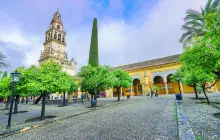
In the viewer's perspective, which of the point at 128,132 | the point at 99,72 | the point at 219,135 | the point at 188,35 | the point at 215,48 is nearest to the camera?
the point at 219,135

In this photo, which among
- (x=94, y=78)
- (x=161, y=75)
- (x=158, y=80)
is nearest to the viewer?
(x=94, y=78)

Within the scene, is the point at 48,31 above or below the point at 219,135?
above

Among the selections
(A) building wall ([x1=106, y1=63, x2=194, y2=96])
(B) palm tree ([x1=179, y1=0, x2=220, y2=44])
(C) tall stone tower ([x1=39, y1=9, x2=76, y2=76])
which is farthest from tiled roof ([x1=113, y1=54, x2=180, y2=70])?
(C) tall stone tower ([x1=39, y1=9, x2=76, y2=76])

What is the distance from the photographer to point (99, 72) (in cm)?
1406

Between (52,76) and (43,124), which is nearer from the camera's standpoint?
(43,124)

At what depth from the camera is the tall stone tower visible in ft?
141

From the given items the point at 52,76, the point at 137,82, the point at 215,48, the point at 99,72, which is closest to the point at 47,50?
the point at 137,82

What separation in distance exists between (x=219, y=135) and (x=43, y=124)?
25.2 feet

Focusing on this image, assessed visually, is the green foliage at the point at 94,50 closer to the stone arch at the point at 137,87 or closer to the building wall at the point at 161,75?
the building wall at the point at 161,75

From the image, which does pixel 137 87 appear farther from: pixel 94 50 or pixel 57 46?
pixel 57 46

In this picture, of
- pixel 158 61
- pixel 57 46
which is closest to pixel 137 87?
pixel 158 61

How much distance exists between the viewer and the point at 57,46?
44656mm

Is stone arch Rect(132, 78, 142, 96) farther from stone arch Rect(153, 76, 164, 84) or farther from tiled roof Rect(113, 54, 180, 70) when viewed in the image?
Result: stone arch Rect(153, 76, 164, 84)

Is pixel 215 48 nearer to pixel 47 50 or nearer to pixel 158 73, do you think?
A: pixel 158 73
